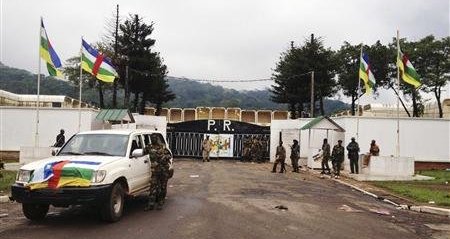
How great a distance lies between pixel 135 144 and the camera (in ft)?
41.3

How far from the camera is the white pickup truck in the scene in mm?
10211

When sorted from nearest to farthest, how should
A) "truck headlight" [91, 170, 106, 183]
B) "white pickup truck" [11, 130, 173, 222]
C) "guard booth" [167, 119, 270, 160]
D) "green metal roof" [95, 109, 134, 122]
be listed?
"white pickup truck" [11, 130, 173, 222]
"truck headlight" [91, 170, 106, 183]
"green metal roof" [95, 109, 134, 122]
"guard booth" [167, 119, 270, 160]

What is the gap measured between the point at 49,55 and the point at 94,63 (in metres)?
2.16

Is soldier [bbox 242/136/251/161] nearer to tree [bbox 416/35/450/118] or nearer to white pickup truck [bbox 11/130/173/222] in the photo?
tree [bbox 416/35/450/118]

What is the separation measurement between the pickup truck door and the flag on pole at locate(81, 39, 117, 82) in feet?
45.6

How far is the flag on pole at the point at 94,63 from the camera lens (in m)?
26.0

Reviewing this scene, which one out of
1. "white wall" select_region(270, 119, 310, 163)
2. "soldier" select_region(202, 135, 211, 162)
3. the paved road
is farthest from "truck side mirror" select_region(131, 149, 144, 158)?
"soldier" select_region(202, 135, 211, 162)

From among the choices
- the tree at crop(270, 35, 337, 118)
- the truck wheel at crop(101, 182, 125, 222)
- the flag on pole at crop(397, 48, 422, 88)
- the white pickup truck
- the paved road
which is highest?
the tree at crop(270, 35, 337, 118)

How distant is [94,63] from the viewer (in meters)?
26.2

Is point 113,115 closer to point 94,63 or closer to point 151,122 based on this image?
point 94,63

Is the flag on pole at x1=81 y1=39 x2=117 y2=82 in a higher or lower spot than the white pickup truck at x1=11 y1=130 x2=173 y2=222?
higher

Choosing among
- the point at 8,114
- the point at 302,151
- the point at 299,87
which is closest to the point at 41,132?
the point at 8,114

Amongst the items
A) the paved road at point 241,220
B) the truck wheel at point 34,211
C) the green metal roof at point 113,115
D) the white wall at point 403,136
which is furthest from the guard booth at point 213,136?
the truck wheel at point 34,211

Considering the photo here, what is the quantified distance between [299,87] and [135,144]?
43.1m
